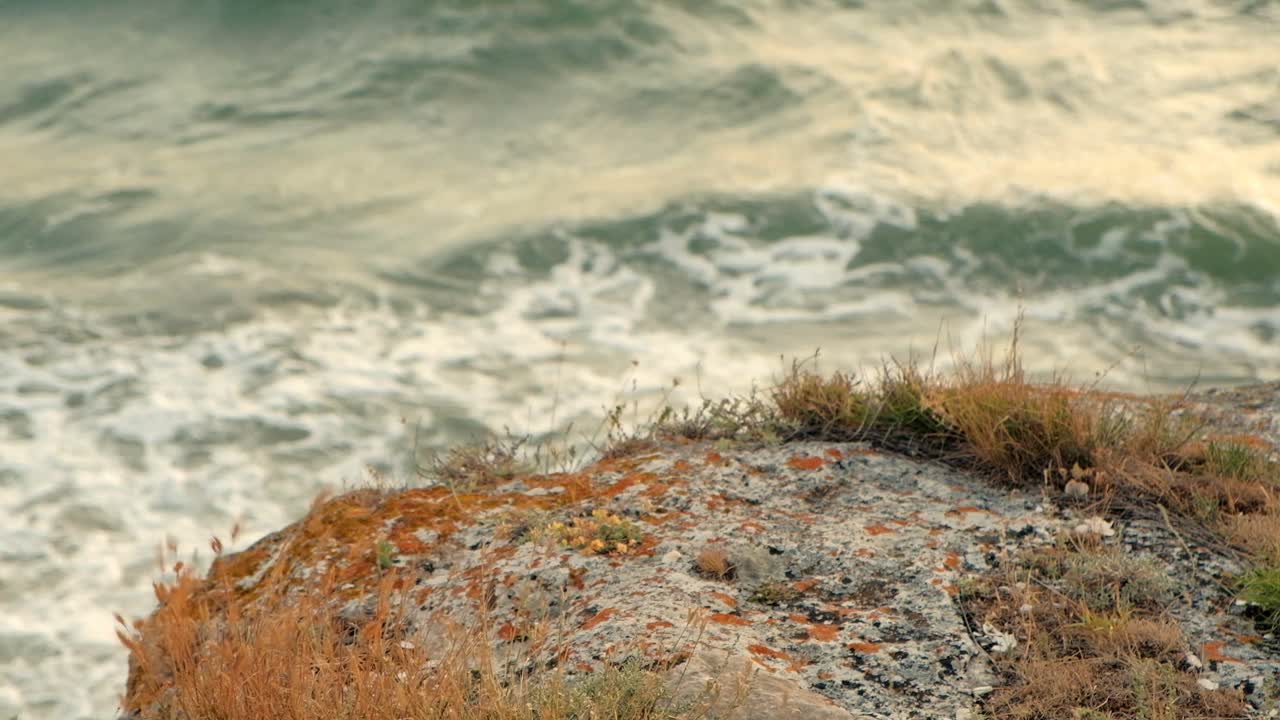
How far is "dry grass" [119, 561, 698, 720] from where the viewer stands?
290 centimetres

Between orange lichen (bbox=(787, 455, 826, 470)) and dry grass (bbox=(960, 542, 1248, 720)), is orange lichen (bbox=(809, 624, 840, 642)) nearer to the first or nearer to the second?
dry grass (bbox=(960, 542, 1248, 720))

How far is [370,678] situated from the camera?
295 cm

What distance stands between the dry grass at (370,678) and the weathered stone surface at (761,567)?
103 mm

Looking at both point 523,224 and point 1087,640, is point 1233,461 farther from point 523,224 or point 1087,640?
point 523,224

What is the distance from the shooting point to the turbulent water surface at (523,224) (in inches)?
295

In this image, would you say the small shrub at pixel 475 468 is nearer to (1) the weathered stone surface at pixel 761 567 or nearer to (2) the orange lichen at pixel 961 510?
(1) the weathered stone surface at pixel 761 567

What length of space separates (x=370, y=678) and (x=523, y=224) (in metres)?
7.19

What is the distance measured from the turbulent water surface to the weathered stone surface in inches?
84.3

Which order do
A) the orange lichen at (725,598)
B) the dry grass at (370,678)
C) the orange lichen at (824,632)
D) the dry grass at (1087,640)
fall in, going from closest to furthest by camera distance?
1. the dry grass at (370,678)
2. the dry grass at (1087,640)
3. the orange lichen at (824,632)
4. the orange lichen at (725,598)

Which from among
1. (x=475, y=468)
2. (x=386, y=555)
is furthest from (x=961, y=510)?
(x=386, y=555)

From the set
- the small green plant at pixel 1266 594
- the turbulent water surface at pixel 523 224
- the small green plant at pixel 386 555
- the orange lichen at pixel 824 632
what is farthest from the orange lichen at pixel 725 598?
the turbulent water surface at pixel 523 224

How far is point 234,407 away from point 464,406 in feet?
4.59

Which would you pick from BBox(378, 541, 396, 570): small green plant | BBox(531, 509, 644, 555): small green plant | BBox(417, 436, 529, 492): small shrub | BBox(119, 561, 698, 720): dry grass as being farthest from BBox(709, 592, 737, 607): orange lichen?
BBox(417, 436, 529, 492): small shrub

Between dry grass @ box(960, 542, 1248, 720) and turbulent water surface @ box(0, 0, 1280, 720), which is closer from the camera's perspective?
dry grass @ box(960, 542, 1248, 720)
